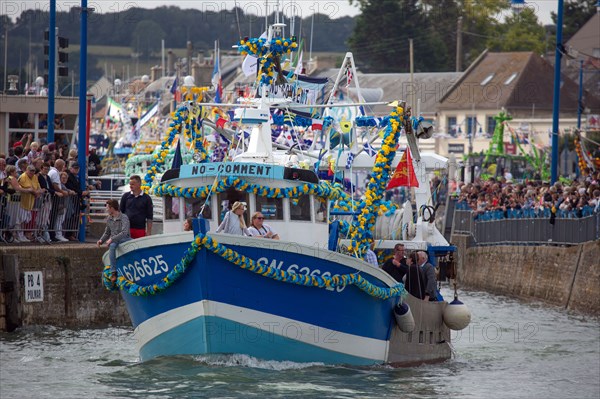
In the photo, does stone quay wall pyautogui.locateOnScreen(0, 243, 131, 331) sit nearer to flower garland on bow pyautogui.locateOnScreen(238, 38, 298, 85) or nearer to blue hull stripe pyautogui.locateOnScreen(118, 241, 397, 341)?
blue hull stripe pyautogui.locateOnScreen(118, 241, 397, 341)

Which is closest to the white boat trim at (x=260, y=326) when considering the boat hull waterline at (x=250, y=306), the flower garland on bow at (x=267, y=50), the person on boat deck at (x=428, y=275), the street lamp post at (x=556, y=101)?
the boat hull waterline at (x=250, y=306)

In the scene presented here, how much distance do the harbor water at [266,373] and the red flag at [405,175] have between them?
3.13m

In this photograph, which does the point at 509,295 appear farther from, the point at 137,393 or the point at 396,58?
the point at 396,58

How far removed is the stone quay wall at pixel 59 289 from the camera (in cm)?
2620

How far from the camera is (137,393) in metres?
20.6

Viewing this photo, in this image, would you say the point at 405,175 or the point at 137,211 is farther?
the point at 405,175

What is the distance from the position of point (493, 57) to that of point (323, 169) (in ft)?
176

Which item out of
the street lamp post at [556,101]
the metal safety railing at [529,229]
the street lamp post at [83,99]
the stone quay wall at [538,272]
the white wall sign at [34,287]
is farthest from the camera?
the street lamp post at [556,101]

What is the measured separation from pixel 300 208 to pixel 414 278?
135 inches

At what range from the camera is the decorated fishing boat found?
2106 cm

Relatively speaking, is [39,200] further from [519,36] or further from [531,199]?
[519,36]

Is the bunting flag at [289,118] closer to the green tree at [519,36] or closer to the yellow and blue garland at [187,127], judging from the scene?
the yellow and blue garland at [187,127]

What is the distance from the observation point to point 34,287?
2653 cm

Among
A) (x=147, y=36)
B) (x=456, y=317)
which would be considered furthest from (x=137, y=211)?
(x=147, y=36)
